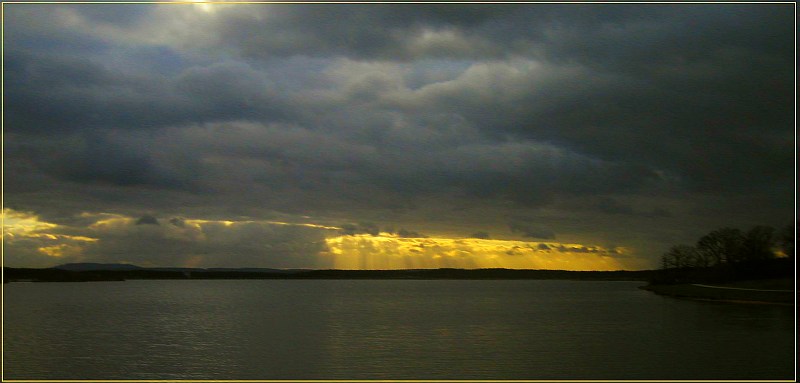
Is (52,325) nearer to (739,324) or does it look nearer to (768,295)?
(739,324)

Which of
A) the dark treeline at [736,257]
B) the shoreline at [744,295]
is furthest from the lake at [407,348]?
the dark treeline at [736,257]

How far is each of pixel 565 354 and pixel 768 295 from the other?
212 ft

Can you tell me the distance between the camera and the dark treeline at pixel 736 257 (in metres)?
118

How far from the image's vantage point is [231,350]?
47188 millimetres

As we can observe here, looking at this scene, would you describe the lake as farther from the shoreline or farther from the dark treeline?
the dark treeline

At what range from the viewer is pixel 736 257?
132m

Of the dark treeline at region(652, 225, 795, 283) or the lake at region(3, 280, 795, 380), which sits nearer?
the lake at region(3, 280, 795, 380)

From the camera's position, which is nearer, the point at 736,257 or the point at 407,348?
the point at 407,348

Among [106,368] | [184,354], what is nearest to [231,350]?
[184,354]

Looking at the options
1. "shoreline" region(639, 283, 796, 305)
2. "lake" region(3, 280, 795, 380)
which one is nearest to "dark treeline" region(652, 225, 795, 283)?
"shoreline" region(639, 283, 796, 305)

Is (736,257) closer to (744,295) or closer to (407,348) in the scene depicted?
(744,295)

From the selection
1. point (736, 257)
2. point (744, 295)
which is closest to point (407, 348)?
point (744, 295)

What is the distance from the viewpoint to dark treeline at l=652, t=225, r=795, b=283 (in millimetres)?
118000

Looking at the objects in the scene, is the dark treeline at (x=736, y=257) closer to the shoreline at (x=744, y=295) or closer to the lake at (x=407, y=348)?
the shoreline at (x=744, y=295)
